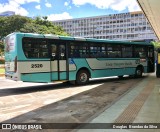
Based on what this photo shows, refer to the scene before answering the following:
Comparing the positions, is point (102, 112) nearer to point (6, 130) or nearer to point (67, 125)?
point (67, 125)

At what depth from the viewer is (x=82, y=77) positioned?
51.4 ft

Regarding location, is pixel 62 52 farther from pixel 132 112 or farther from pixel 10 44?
pixel 132 112

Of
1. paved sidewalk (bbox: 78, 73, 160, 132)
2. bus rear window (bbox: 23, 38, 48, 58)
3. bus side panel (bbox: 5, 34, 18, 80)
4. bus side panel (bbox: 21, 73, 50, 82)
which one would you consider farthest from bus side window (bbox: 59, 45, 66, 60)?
paved sidewalk (bbox: 78, 73, 160, 132)

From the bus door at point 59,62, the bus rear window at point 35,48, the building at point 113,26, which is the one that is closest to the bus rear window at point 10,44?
the bus rear window at point 35,48

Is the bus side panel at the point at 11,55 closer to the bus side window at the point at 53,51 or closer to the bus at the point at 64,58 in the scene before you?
the bus at the point at 64,58

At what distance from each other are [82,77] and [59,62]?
2.16 m

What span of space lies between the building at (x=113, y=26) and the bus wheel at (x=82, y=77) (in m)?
116

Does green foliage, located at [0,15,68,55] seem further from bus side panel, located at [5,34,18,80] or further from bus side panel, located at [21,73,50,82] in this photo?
bus side panel, located at [21,73,50,82]

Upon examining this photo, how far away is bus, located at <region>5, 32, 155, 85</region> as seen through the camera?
41.2 feet

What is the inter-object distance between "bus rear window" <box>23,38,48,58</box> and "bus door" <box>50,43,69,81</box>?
49 centimetres

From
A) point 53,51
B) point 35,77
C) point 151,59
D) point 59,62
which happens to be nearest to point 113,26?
point 151,59

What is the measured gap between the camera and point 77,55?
15289 millimetres

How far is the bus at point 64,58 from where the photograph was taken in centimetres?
→ 1257

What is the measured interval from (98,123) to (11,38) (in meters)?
7.93
